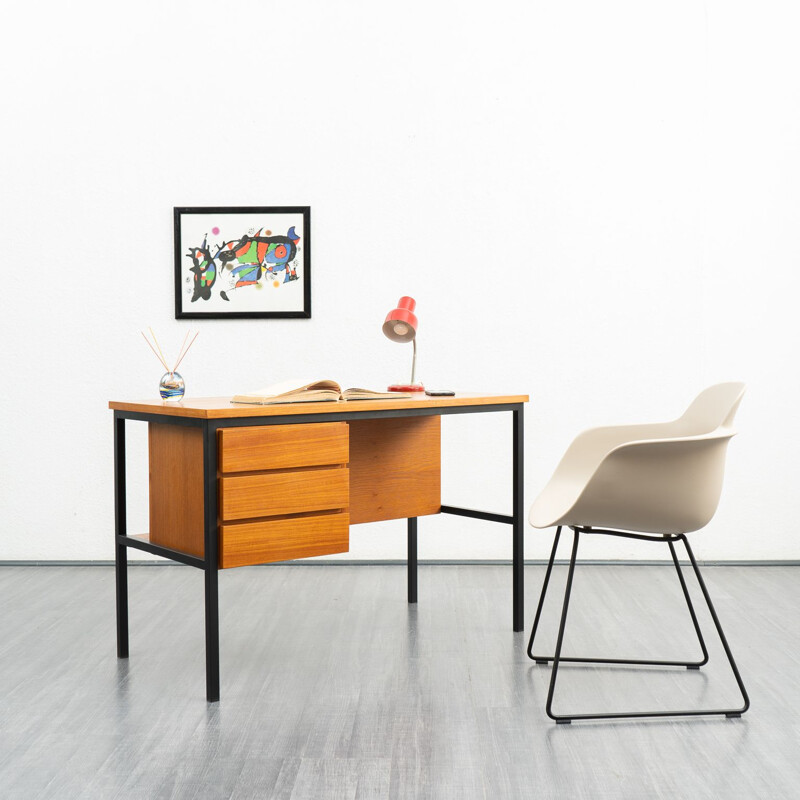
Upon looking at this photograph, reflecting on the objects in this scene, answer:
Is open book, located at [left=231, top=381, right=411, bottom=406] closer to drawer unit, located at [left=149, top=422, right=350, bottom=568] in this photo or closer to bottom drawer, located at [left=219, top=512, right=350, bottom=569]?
drawer unit, located at [left=149, top=422, right=350, bottom=568]

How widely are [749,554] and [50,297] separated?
3.33m

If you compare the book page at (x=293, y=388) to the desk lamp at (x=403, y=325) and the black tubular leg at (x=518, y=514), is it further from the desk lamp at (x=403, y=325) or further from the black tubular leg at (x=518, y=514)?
the black tubular leg at (x=518, y=514)

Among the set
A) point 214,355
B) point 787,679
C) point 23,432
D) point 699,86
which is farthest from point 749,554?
point 23,432

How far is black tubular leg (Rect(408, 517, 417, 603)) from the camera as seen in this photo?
337cm

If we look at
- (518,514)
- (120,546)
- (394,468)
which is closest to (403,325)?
(394,468)

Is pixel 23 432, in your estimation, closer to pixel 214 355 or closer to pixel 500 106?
pixel 214 355

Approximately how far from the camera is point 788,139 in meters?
4.06

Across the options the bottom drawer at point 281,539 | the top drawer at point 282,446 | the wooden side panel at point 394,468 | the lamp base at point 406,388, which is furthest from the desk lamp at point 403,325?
the bottom drawer at point 281,539

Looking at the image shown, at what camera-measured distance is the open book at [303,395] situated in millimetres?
2494

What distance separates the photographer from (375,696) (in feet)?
7.93

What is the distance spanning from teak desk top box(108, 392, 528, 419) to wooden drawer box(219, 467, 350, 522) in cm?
17

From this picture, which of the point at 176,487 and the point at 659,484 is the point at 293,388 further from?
the point at 659,484

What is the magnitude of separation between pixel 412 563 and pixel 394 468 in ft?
1.36

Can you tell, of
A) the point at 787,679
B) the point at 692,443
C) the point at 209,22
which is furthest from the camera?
the point at 209,22
